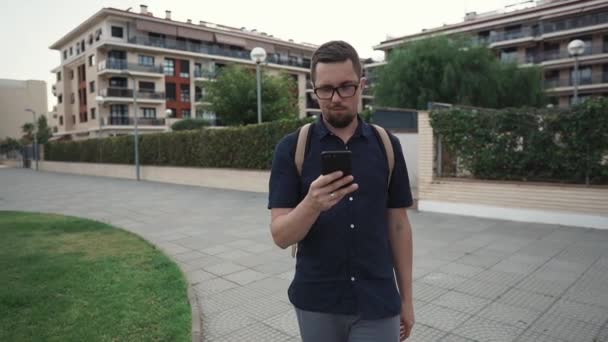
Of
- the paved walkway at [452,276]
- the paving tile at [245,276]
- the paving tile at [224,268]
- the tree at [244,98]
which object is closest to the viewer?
the paved walkway at [452,276]

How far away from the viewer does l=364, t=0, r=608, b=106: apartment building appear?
137 feet

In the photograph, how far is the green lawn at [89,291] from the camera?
378 cm

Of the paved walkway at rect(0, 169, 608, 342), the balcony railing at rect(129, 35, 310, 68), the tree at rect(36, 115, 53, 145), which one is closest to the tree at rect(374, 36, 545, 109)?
the paved walkway at rect(0, 169, 608, 342)

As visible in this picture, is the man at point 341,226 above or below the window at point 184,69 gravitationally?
below

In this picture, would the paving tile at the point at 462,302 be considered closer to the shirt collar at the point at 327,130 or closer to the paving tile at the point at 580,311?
the paving tile at the point at 580,311

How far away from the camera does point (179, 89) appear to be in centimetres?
4972

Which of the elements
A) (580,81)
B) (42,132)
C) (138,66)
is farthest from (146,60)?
(580,81)

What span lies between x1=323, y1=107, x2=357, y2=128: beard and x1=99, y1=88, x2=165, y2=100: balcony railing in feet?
155

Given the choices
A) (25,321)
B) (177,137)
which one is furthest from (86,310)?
(177,137)

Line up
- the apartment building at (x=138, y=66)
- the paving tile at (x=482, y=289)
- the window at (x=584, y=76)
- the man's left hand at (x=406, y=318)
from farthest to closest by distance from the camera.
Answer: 1. the apartment building at (x=138, y=66)
2. the window at (x=584, y=76)
3. the paving tile at (x=482, y=289)
4. the man's left hand at (x=406, y=318)

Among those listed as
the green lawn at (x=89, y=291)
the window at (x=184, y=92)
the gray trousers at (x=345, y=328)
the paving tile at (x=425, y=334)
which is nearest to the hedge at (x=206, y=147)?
the green lawn at (x=89, y=291)

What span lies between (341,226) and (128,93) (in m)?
48.1

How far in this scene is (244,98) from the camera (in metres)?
28.7

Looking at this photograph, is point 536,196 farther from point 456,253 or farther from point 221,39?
point 221,39
